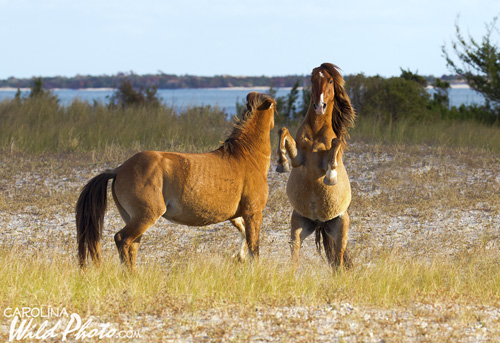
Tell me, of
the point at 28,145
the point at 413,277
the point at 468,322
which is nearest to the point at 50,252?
the point at 413,277

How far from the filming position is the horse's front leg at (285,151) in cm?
568

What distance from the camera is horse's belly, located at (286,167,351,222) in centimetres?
602

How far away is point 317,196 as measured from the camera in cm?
604

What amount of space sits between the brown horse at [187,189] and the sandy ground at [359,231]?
86cm

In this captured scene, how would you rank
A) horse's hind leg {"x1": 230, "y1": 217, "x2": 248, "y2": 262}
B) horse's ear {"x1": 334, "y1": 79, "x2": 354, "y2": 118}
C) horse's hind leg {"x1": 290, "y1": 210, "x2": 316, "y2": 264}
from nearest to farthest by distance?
horse's ear {"x1": 334, "y1": 79, "x2": 354, "y2": 118}
horse's hind leg {"x1": 290, "y1": 210, "x2": 316, "y2": 264}
horse's hind leg {"x1": 230, "y1": 217, "x2": 248, "y2": 262}

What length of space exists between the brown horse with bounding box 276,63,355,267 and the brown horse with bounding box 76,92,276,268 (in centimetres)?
42

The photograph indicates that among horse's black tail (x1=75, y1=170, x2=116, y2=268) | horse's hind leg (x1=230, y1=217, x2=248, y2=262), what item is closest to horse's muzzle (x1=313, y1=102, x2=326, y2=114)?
horse's hind leg (x1=230, y1=217, x2=248, y2=262)

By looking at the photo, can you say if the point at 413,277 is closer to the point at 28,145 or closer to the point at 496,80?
the point at 28,145

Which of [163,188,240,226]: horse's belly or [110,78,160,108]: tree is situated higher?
[110,78,160,108]: tree

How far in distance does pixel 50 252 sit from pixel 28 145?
25.5 ft

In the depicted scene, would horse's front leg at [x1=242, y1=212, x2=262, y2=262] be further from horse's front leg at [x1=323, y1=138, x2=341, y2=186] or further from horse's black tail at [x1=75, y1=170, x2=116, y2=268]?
horse's black tail at [x1=75, y1=170, x2=116, y2=268]

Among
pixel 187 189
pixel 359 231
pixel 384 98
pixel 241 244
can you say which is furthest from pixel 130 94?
pixel 187 189

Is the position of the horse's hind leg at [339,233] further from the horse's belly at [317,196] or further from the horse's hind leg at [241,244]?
the horse's hind leg at [241,244]

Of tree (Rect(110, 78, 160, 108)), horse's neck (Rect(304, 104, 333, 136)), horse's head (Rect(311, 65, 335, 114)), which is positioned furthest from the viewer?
tree (Rect(110, 78, 160, 108))
